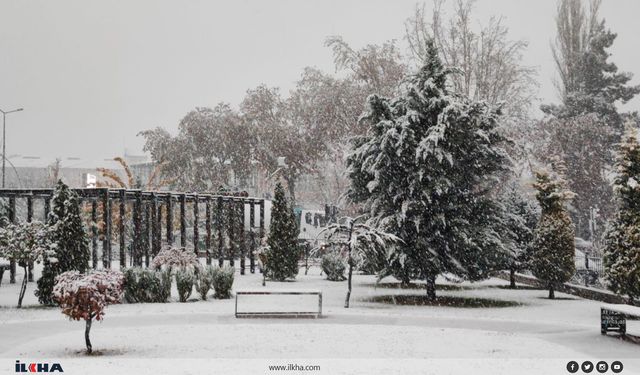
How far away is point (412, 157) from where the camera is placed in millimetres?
20984

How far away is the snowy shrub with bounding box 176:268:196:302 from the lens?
19.7m

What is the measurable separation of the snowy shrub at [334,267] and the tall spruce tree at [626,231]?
38.3 feet

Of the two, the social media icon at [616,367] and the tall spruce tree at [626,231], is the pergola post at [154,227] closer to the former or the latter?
the tall spruce tree at [626,231]

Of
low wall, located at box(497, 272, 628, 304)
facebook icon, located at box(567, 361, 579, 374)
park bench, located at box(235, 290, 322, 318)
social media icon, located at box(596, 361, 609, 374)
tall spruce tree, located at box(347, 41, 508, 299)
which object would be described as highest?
tall spruce tree, located at box(347, 41, 508, 299)

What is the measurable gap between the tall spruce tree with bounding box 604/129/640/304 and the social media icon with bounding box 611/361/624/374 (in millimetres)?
7215

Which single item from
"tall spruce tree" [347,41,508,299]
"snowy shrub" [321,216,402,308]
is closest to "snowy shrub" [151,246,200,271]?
"snowy shrub" [321,216,402,308]

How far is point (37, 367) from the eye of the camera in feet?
34.3

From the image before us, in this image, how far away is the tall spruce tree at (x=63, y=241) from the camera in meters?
18.6

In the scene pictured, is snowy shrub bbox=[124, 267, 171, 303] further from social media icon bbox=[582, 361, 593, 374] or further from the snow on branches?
social media icon bbox=[582, 361, 593, 374]

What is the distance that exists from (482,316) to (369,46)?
26369 mm

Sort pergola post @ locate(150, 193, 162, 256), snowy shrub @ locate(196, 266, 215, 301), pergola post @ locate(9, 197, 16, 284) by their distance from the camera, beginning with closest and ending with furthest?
snowy shrub @ locate(196, 266, 215, 301)
pergola post @ locate(9, 197, 16, 284)
pergola post @ locate(150, 193, 162, 256)

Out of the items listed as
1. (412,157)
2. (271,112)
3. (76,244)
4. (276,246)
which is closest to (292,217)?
(276,246)

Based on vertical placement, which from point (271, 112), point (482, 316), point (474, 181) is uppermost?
point (271, 112)

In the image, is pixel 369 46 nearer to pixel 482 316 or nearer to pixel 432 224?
pixel 432 224
